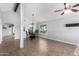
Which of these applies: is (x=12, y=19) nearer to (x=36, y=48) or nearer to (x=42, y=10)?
(x=42, y=10)

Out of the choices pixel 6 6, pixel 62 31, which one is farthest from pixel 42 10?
pixel 6 6

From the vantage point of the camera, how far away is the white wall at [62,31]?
2.68 m

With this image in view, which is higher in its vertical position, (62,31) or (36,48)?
(62,31)

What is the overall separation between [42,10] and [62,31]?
88 cm

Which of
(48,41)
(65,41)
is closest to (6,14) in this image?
(48,41)

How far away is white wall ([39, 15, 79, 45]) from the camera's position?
8.79 ft

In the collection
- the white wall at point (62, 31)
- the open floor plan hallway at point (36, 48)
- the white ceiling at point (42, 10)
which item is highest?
the white ceiling at point (42, 10)

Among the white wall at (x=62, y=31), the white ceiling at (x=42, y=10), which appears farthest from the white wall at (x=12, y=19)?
the white wall at (x=62, y=31)

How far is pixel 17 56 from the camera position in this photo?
8.77ft

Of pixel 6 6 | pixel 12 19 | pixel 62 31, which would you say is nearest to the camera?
pixel 6 6

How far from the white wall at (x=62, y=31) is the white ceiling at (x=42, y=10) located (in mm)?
158

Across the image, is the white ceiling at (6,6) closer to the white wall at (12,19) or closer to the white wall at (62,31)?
the white wall at (12,19)

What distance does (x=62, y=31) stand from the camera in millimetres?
2893

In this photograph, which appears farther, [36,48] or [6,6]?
[36,48]
